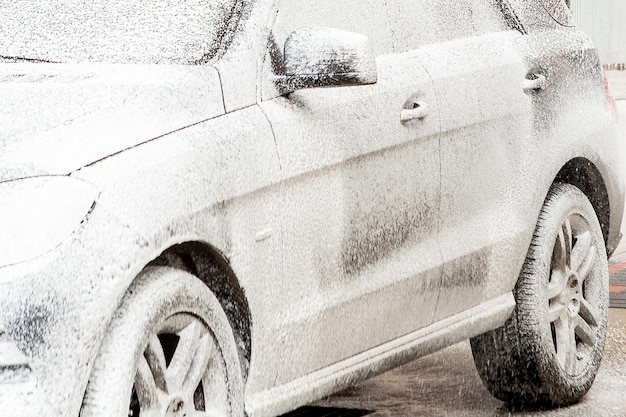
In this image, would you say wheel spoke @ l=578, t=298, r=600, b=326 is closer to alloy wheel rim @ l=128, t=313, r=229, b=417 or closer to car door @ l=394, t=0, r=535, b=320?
car door @ l=394, t=0, r=535, b=320

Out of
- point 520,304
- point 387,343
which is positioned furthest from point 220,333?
point 520,304

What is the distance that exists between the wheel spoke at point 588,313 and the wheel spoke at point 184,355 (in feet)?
8.64

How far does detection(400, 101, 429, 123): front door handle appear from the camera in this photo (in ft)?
17.9

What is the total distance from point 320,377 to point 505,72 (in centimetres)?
169

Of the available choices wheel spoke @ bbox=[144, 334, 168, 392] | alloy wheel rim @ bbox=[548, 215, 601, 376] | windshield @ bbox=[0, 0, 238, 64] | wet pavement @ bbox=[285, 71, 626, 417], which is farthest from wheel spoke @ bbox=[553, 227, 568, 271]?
wheel spoke @ bbox=[144, 334, 168, 392]

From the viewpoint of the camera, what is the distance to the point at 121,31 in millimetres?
4984

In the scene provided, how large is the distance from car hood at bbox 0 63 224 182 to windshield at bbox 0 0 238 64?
0.44ft

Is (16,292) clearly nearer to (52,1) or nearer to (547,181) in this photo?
(52,1)

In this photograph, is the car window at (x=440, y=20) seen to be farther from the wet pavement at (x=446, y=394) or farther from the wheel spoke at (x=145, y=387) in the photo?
the wheel spoke at (x=145, y=387)

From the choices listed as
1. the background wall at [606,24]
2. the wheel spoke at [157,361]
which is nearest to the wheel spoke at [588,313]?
the wheel spoke at [157,361]

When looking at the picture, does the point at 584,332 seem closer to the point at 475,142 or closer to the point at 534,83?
the point at 534,83

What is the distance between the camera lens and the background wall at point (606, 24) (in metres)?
35.6

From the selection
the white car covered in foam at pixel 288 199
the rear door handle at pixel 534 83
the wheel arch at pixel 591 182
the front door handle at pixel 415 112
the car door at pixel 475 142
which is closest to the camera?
the white car covered in foam at pixel 288 199

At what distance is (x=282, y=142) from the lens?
4.77 meters
